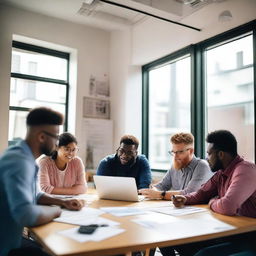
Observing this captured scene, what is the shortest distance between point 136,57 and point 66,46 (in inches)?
39.2

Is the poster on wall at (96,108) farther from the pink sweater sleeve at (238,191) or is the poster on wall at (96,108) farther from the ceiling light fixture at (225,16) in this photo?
the pink sweater sleeve at (238,191)

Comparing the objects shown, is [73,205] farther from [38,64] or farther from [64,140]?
[38,64]

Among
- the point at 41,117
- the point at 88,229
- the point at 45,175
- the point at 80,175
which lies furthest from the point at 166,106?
the point at 88,229

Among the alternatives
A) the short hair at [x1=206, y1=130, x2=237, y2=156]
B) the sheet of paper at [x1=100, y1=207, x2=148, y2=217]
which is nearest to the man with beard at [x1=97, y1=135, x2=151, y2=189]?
the sheet of paper at [x1=100, y1=207, x2=148, y2=217]

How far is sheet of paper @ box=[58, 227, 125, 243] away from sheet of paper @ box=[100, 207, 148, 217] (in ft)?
1.09

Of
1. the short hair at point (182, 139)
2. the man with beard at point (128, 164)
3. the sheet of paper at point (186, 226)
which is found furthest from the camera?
the man with beard at point (128, 164)

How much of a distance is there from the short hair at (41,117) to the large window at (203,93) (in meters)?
2.04

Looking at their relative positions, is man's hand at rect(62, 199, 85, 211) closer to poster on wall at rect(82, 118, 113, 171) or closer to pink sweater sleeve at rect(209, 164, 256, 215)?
pink sweater sleeve at rect(209, 164, 256, 215)

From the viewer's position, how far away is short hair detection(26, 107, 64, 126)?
61.4 inches

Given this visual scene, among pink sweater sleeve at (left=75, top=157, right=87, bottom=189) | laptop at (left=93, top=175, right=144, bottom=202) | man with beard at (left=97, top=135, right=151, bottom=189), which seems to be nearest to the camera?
laptop at (left=93, top=175, right=144, bottom=202)

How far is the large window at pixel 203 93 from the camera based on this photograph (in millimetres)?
2982

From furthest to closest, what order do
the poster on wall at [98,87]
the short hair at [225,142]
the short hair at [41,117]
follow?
1. the poster on wall at [98,87]
2. the short hair at [225,142]
3. the short hair at [41,117]

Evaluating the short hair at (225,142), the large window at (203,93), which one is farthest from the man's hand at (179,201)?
the large window at (203,93)

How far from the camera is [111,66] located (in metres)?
4.55
